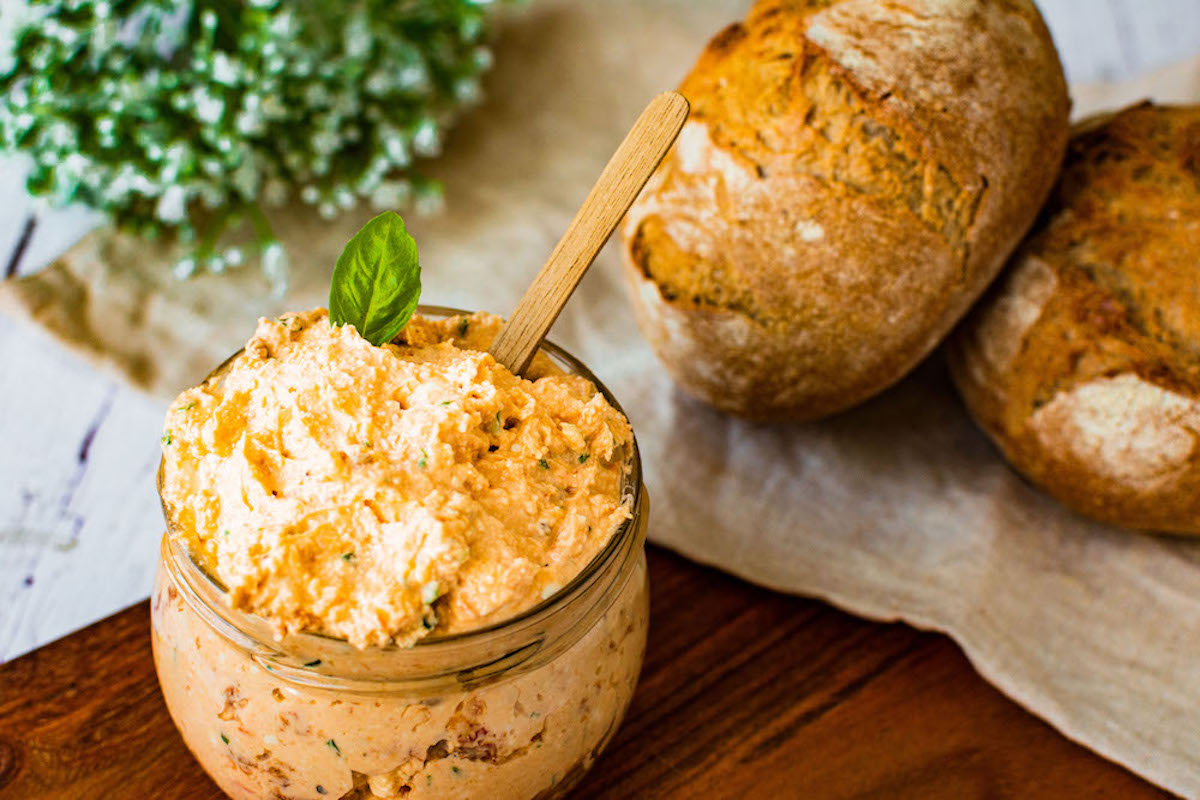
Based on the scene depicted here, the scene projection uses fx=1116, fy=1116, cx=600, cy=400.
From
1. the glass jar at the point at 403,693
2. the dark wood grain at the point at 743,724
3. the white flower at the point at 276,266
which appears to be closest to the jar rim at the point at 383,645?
the glass jar at the point at 403,693

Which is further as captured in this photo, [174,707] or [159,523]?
[159,523]

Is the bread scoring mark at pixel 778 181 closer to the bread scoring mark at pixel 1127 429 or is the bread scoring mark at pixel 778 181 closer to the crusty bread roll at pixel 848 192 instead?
the crusty bread roll at pixel 848 192

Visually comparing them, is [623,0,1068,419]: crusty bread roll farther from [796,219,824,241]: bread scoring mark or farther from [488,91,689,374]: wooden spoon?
[488,91,689,374]: wooden spoon

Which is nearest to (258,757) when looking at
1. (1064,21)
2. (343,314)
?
(343,314)

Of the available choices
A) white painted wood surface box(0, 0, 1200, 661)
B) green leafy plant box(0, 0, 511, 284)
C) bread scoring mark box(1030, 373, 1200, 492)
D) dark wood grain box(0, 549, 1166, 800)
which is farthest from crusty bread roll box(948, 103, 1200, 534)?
white painted wood surface box(0, 0, 1200, 661)

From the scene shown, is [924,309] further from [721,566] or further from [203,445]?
[203,445]

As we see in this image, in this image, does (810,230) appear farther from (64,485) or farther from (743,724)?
(64,485)

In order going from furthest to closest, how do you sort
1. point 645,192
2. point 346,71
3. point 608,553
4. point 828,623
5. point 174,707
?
point 346,71 < point 645,192 < point 828,623 < point 174,707 < point 608,553
